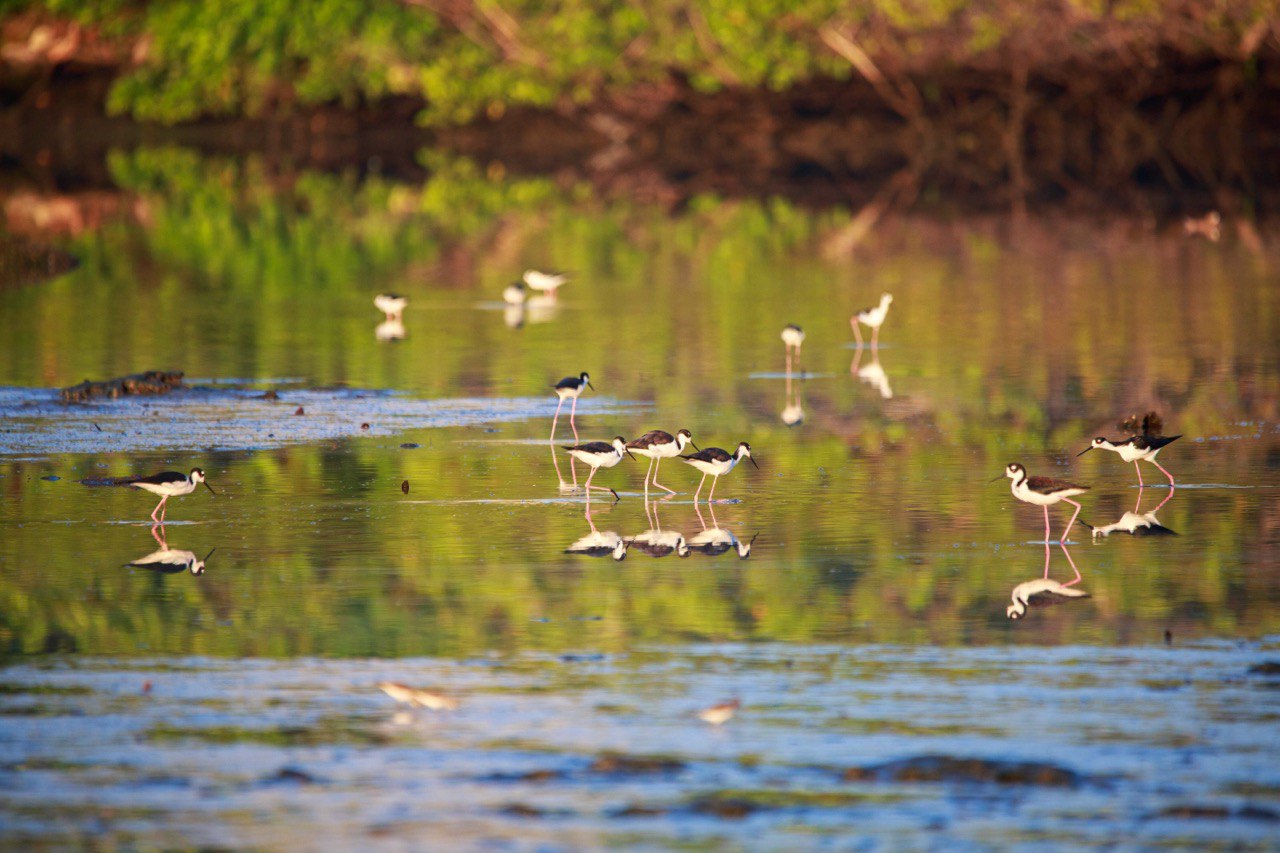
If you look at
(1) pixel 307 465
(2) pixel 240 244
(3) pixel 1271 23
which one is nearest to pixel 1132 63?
(3) pixel 1271 23

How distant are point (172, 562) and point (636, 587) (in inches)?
92.5

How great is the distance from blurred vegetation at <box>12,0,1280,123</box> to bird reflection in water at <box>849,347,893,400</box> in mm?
39178

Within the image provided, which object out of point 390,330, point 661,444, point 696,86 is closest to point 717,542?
point 661,444

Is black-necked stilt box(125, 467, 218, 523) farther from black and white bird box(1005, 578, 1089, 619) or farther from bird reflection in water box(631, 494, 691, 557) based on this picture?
black and white bird box(1005, 578, 1089, 619)

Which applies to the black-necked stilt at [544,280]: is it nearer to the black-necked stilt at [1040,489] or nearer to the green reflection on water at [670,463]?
the green reflection on water at [670,463]

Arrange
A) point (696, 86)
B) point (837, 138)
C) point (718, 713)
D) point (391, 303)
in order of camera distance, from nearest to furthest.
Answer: point (718, 713) < point (391, 303) < point (837, 138) < point (696, 86)

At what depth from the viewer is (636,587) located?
10453mm

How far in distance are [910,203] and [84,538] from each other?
33.6 m

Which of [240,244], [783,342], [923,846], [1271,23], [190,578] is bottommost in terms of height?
[923,846]

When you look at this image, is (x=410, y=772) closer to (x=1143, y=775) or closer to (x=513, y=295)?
(x=1143, y=775)

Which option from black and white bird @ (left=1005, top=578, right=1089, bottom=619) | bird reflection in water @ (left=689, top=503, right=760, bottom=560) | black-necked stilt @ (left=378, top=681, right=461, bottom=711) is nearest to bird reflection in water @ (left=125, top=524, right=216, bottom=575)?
bird reflection in water @ (left=689, top=503, right=760, bottom=560)

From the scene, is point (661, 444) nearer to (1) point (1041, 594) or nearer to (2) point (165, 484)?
(2) point (165, 484)

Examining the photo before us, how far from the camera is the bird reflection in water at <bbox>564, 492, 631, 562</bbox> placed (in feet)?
36.8

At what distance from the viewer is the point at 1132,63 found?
62438 mm
